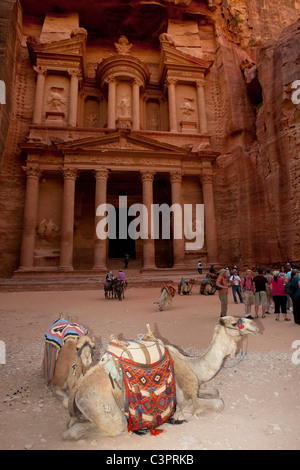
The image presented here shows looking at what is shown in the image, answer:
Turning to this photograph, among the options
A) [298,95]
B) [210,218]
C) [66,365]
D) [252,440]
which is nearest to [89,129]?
[210,218]

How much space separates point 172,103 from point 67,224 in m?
14.4

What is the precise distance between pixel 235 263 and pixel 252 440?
18.4m

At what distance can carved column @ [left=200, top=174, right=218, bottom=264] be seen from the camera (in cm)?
1983

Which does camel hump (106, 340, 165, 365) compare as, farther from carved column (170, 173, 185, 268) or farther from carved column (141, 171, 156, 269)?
carved column (170, 173, 185, 268)

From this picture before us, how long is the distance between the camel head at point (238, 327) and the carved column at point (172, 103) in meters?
22.2

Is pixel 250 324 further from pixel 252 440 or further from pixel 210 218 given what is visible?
pixel 210 218

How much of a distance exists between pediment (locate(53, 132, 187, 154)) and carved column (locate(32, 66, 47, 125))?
3.88 m

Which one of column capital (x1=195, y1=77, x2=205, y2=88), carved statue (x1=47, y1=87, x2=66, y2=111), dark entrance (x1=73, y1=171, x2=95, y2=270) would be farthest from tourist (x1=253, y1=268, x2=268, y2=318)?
column capital (x1=195, y1=77, x2=205, y2=88)

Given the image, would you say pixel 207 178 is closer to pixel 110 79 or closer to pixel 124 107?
pixel 124 107

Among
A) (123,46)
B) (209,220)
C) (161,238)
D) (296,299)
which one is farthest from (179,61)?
(296,299)

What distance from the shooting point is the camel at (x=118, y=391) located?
2312 millimetres

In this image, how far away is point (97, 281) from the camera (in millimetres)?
15234

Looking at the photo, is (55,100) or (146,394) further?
(55,100)

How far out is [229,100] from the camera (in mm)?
22859
